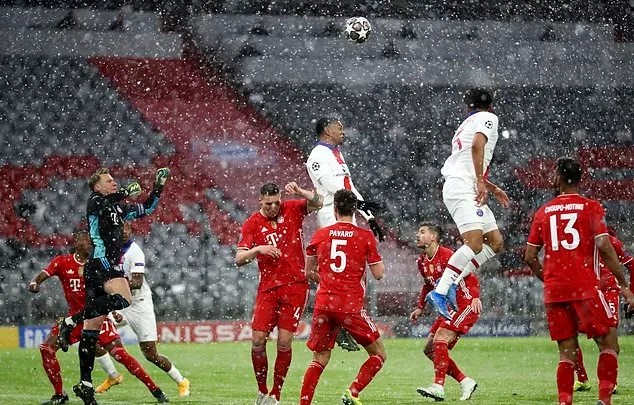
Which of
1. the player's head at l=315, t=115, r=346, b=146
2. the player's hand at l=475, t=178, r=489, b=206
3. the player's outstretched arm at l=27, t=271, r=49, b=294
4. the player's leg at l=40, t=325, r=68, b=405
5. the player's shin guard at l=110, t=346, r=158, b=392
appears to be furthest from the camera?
the player's outstretched arm at l=27, t=271, r=49, b=294

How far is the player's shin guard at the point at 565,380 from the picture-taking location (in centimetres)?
628

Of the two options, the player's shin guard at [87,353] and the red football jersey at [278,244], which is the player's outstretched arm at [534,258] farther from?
the player's shin guard at [87,353]

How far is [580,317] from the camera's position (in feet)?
20.7

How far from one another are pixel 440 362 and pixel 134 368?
9.11 ft

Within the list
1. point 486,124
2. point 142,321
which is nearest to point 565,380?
point 486,124

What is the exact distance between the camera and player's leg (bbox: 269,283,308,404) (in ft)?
26.2

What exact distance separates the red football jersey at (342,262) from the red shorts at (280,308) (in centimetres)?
95

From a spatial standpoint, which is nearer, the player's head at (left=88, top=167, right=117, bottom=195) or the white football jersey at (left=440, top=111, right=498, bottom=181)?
the white football jersey at (left=440, top=111, right=498, bottom=181)

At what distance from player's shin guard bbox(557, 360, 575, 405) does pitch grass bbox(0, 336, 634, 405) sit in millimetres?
1976

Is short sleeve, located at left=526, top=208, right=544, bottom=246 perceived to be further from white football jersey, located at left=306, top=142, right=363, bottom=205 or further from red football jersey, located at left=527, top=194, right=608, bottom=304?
white football jersey, located at left=306, top=142, right=363, bottom=205

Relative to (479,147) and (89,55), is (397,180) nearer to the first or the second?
(89,55)

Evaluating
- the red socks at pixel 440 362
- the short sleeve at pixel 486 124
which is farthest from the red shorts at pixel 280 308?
the short sleeve at pixel 486 124

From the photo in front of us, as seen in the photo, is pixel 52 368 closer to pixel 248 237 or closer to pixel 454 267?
pixel 248 237

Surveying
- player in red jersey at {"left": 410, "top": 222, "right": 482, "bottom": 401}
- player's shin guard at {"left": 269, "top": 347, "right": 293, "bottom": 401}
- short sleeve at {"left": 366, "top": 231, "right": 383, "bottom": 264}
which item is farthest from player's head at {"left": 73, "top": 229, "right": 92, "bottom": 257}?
short sleeve at {"left": 366, "top": 231, "right": 383, "bottom": 264}
